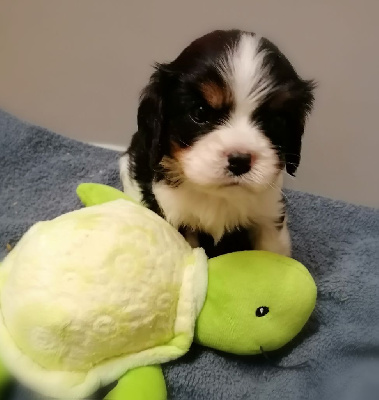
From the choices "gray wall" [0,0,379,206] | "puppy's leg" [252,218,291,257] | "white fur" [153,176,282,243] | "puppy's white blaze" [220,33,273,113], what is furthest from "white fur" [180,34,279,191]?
"gray wall" [0,0,379,206]

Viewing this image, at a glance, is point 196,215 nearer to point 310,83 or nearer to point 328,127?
point 310,83

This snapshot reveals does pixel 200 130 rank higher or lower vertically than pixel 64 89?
higher

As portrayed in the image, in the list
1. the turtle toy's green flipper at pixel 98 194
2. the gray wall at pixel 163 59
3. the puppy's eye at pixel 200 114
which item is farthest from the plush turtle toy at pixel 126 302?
the gray wall at pixel 163 59

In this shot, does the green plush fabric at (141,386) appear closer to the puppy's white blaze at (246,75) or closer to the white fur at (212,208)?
the white fur at (212,208)

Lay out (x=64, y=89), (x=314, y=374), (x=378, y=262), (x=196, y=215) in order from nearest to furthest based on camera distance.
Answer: (x=314, y=374) → (x=196, y=215) → (x=378, y=262) → (x=64, y=89)

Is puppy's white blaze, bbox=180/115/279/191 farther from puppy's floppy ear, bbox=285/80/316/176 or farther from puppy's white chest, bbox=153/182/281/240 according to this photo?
puppy's white chest, bbox=153/182/281/240

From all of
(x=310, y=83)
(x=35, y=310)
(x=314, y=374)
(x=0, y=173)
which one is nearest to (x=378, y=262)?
(x=314, y=374)

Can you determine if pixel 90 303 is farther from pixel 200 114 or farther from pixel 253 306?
pixel 200 114
